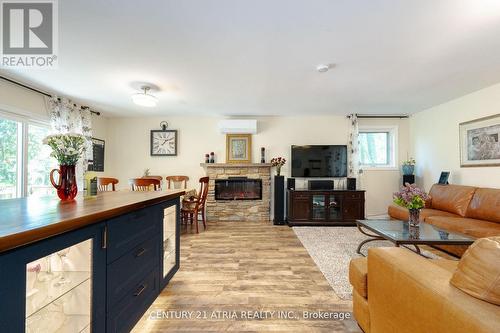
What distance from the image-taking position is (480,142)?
336cm

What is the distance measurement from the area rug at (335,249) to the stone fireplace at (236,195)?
3.27ft

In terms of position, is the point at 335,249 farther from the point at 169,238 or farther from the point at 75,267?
the point at 75,267

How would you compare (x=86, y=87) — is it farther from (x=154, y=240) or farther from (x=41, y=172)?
(x=154, y=240)

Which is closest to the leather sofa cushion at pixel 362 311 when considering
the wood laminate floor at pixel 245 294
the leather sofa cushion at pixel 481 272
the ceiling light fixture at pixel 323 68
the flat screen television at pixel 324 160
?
the wood laminate floor at pixel 245 294

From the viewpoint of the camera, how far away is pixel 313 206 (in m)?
4.50

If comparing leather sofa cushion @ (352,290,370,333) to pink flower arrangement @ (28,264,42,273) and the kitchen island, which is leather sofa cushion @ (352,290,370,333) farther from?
pink flower arrangement @ (28,264,42,273)

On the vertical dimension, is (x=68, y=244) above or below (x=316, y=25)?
below

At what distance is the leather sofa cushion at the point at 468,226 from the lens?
240 centimetres

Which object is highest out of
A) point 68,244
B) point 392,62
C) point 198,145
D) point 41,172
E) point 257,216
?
point 392,62

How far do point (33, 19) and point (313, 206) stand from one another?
14.9 feet

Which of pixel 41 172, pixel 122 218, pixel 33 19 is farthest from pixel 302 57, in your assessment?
pixel 41 172

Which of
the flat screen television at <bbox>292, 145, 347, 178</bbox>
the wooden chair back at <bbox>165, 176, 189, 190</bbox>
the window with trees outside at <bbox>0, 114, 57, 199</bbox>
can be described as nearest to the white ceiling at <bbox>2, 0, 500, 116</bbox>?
the window with trees outside at <bbox>0, 114, 57, 199</bbox>

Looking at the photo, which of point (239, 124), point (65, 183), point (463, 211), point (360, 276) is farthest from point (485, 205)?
point (65, 183)

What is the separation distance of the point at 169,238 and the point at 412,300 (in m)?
1.80
